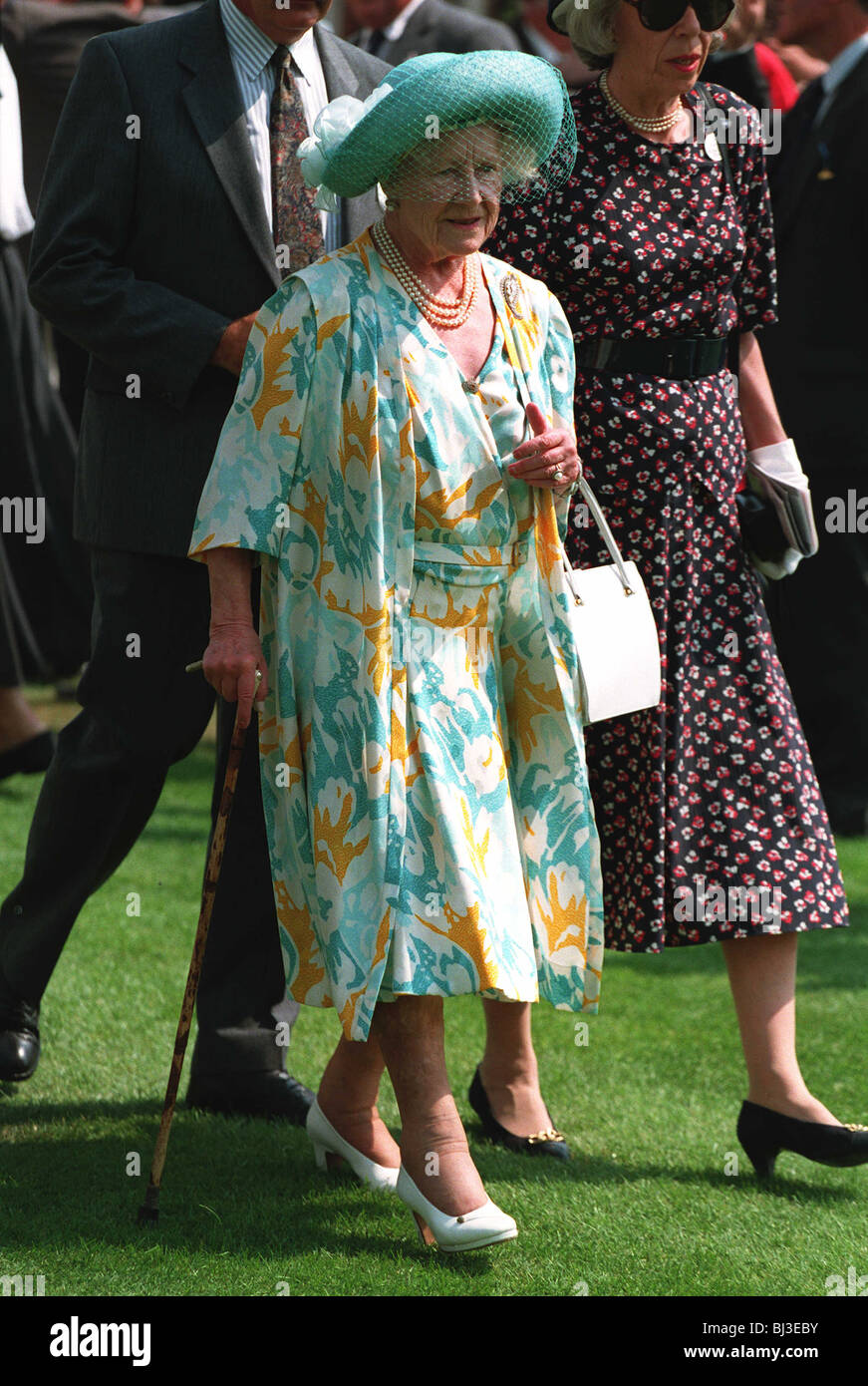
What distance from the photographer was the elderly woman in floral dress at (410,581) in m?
3.27

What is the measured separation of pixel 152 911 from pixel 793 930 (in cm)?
238

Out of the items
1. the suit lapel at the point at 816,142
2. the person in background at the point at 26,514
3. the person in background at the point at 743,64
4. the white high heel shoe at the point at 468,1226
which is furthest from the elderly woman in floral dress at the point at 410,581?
the suit lapel at the point at 816,142

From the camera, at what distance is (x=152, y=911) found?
5742 millimetres

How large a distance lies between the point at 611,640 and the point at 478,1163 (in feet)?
3.67

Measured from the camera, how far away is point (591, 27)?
12.9 feet

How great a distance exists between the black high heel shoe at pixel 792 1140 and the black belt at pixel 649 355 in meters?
1.44

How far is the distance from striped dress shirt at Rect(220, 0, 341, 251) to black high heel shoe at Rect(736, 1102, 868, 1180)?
74.3 inches

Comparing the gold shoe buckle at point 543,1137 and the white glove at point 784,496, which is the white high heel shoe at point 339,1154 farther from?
the white glove at point 784,496

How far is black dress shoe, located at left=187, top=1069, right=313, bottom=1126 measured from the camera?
4176 millimetres

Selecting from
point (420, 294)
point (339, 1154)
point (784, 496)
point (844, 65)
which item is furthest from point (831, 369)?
point (339, 1154)

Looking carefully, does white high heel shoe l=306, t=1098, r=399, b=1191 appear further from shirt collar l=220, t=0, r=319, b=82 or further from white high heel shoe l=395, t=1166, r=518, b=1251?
shirt collar l=220, t=0, r=319, b=82

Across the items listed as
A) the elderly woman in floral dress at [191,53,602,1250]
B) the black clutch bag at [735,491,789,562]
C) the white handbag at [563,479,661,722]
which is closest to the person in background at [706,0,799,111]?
the black clutch bag at [735,491,789,562]

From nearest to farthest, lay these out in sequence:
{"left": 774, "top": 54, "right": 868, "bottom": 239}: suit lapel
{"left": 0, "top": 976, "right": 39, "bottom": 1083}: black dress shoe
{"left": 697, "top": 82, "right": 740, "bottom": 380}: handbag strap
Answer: {"left": 697, "top": 82, "right": 740, "bottom": 380}: handbag strap, {"left": 0, "top": 976, "right": 39, "bottom": 1083}: black dress shoe, {"left": 774, "top": 54, "right": 868, "bottom": 239}: suit lapel
